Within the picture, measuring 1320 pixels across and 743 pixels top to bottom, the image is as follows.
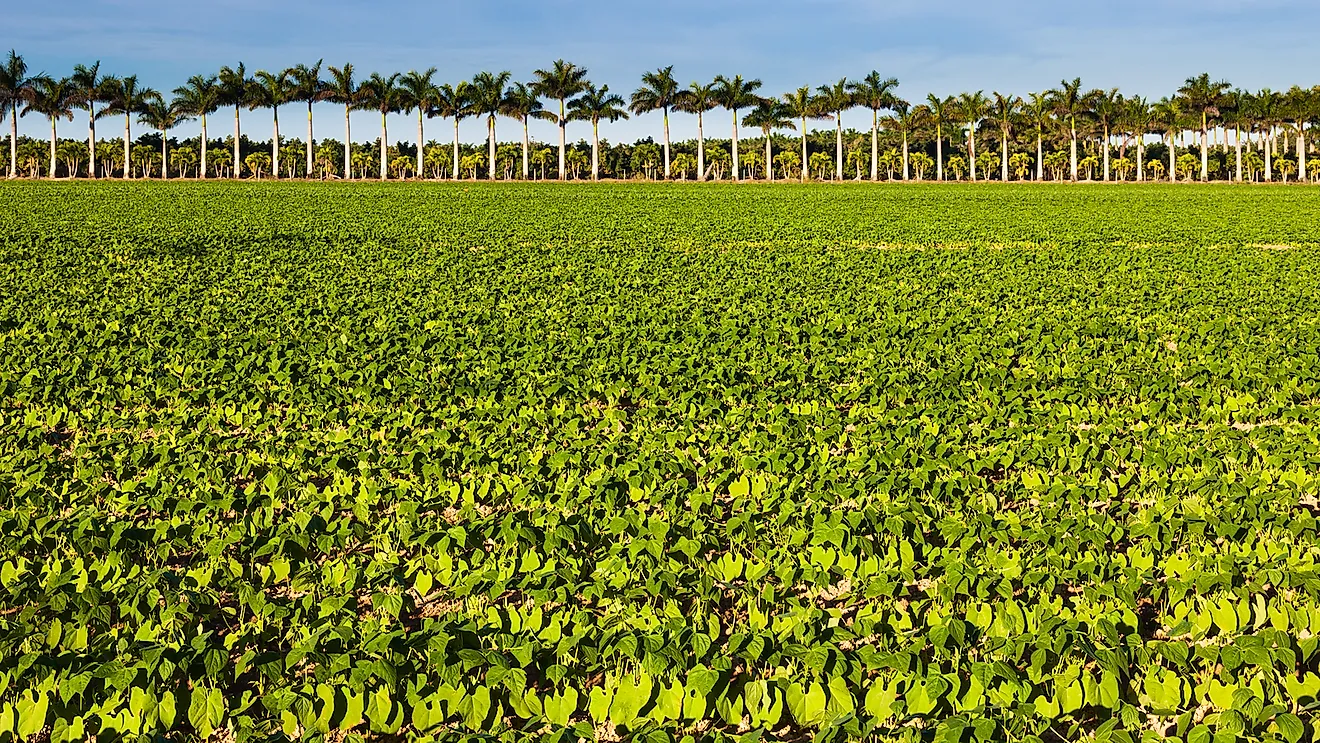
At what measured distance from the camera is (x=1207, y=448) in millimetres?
7852

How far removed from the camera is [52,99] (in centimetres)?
8538

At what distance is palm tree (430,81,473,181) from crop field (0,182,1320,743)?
253ft

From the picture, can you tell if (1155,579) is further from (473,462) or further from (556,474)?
(473,462)

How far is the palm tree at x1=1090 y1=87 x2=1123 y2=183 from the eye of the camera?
94.4 m

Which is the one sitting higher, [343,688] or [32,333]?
[32,333]

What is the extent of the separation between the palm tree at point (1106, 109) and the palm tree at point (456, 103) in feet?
199

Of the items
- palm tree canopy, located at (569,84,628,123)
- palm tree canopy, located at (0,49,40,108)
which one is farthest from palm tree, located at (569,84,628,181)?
palm tree canopy, located at (0,49,40,108)

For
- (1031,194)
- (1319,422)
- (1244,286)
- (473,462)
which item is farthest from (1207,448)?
(1031,194)

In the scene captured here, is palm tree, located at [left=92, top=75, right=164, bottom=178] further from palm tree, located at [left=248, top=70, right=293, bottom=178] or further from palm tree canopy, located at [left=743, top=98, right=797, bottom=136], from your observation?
palm tree canopy, located at [left=743, top=98, right=797, bottom=136]

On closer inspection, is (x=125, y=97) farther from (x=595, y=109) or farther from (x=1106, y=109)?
(x=1106, y=109)

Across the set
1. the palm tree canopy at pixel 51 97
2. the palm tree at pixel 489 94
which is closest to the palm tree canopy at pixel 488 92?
the palm tree at pixel 489 94

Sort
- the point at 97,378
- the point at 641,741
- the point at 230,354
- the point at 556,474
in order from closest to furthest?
the point at 641,741
the point at 556,474
the point at 97,378
the point at 230,354

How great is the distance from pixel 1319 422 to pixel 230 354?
1180cm

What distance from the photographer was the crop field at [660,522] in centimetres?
439
